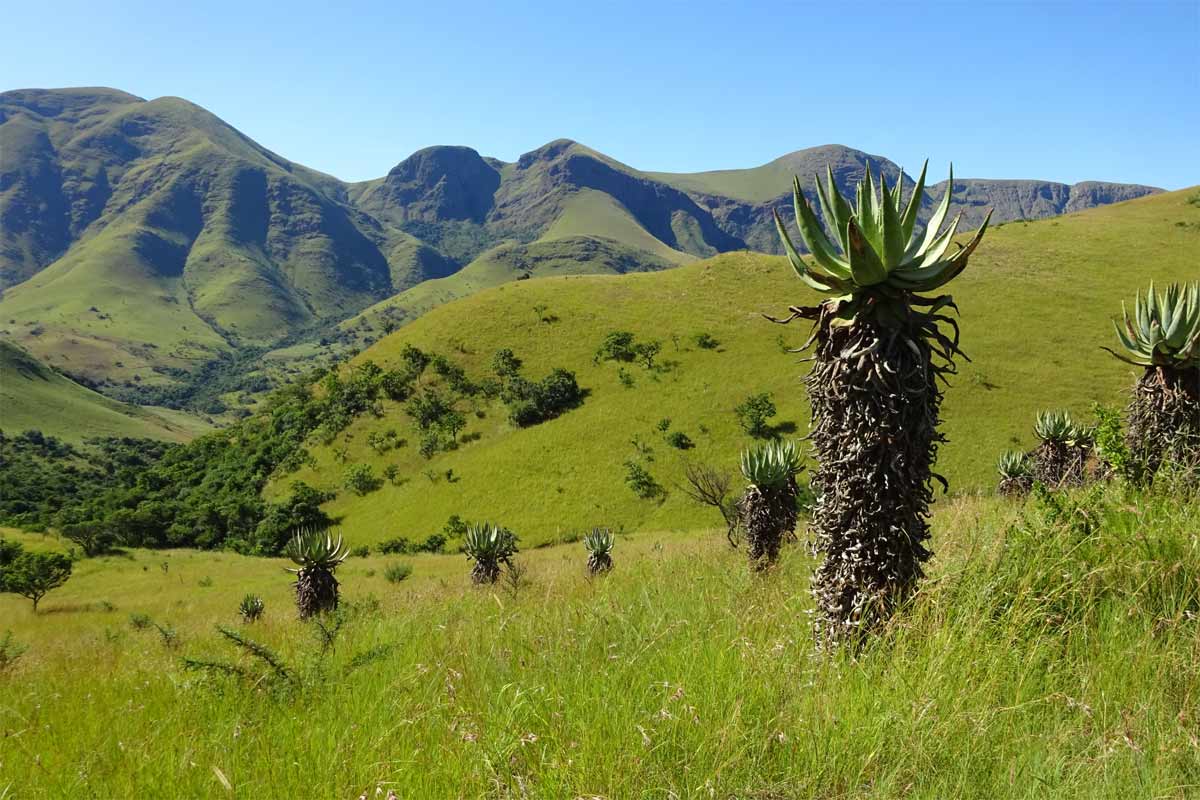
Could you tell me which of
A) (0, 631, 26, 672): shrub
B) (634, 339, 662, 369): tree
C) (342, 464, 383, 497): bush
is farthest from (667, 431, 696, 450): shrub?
(0, 631, 26, 672): shrub

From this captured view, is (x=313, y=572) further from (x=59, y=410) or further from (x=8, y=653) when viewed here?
(x=59, y=410)

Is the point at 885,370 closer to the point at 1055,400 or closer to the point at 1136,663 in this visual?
the point at 1136,663

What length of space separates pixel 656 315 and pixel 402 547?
40.3 m

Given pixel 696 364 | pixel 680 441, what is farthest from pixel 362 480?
pixel 696 364

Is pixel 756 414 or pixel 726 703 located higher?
pixel 726 703

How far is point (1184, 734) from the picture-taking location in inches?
116

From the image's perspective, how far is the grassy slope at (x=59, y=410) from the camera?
518 ft


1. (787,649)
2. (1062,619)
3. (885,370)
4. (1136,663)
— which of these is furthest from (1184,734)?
(885,370)

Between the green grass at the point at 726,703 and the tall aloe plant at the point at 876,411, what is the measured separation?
0.32 m

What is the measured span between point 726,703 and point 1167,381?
7485 millimetres

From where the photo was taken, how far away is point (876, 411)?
434 cm

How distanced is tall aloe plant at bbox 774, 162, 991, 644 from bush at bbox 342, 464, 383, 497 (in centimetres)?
6174

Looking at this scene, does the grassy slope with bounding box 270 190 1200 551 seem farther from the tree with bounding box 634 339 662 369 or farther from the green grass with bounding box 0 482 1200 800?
the green grass with bounding box 0 482 1200 800

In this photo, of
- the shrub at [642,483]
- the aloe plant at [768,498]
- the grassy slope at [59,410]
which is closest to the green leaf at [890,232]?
the aloe plant at [768,498]
